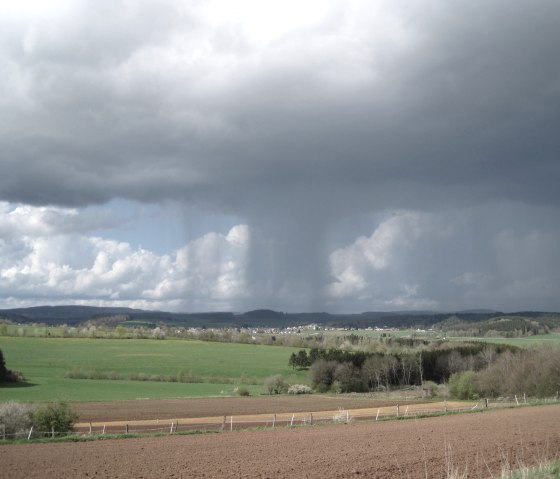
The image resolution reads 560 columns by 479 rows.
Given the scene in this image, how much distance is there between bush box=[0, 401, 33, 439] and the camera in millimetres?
40166

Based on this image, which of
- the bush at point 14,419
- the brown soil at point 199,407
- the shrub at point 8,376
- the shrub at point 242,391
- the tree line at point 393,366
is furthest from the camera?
the tree line at point 393,366

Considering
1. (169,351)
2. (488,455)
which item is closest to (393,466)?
(488,455)

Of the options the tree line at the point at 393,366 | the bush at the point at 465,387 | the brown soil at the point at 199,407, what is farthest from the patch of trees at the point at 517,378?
the tree line at the point at 393,366

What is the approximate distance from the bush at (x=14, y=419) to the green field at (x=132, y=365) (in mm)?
37010

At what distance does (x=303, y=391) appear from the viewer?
336ft

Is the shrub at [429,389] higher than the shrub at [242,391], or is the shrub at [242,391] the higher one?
the shrub at [242,391]

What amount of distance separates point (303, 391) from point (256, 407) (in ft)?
97.4

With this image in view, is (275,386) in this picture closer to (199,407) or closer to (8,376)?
(199,407)

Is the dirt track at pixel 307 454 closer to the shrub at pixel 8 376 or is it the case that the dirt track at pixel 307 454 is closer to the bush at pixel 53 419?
the bush at pixel 53 419

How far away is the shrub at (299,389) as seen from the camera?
101 m

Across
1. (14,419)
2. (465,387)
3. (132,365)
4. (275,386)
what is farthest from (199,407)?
(132,365)

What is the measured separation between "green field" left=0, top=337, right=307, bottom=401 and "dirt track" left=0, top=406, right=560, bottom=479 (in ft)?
168

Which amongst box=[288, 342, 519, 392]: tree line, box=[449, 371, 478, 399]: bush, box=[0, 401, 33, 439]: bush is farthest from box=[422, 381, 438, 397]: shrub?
box=[0, 401, 33, 439]: bush

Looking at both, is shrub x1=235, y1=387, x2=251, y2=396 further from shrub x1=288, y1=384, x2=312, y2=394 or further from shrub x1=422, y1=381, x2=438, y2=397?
shrub x1=422, y1=381, x2=438, y2=397
